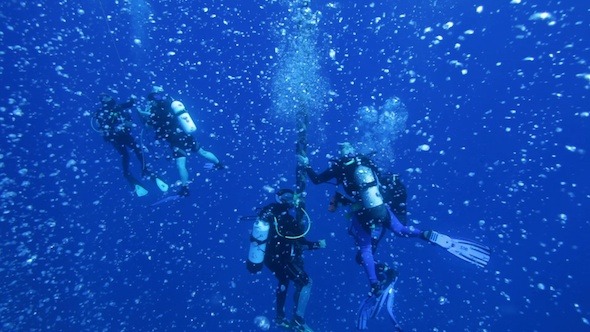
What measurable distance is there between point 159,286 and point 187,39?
2193 inches

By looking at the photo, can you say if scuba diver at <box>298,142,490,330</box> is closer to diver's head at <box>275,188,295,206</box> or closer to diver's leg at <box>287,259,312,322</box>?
diver's head at <box>275,188,295,206</box>

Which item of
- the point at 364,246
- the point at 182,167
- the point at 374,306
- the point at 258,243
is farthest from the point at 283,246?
the point at 182,167

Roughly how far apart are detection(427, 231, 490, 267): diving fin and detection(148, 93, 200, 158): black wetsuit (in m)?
5.69

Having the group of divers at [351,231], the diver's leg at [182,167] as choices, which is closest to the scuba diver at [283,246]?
the group of divers at [351,231]

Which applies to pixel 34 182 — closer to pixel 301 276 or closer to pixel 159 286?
pixel 159 286

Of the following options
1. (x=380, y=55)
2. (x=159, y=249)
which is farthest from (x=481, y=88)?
(x=159, y=249)

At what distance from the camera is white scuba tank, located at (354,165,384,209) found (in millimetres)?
5266

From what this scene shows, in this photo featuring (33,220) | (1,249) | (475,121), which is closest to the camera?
(1,249)

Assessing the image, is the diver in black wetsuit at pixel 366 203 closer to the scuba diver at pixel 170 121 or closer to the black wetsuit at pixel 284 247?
the black wetsuit at pixel 284 247

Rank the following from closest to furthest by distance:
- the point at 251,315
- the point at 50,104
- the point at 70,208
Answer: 1. the point at 251,315
2. the point at 70,208
3. the point at 50,104

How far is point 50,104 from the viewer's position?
5944 cm

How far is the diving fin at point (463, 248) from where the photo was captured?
5660mm

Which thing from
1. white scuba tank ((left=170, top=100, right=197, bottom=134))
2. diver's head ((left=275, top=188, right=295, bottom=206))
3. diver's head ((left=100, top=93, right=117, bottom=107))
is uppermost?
diver's head ((left=100, top=93, right=117, bottom=107))

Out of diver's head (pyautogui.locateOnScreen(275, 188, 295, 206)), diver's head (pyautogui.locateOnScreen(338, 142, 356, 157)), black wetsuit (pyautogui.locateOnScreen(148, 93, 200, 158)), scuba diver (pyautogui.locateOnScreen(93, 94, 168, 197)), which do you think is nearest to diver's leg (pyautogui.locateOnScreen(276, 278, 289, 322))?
diver's head (pyautogui.locateOnScreen(275, 188, 295, 206))
